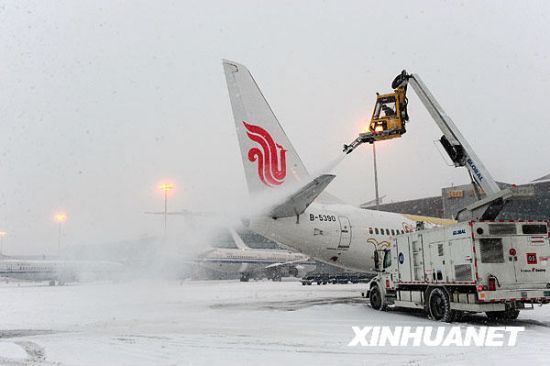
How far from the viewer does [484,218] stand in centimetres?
1405

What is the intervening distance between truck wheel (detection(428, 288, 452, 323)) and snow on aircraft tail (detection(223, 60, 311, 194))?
626 cm

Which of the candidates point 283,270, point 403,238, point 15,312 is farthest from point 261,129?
point 283,270

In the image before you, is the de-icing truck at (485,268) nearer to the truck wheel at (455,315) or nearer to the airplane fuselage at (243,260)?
the truck wheel at (455,315)

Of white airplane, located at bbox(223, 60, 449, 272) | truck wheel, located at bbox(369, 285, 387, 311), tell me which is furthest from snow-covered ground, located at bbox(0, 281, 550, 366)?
white airplane, located at bbox(223, 60, 449, 272)

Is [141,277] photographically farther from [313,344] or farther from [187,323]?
[313,344]

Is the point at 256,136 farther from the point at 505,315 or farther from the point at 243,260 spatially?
the point at 243,260

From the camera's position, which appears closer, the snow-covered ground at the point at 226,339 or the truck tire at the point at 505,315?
the snow-covered ground at the point at 226,339

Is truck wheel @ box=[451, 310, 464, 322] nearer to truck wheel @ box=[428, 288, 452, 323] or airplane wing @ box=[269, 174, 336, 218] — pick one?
truck wheel @ box=[428, 288, 452, 323]

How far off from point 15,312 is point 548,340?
59.0ft

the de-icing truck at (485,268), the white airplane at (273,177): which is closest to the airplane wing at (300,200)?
the white airplane at (273,177)

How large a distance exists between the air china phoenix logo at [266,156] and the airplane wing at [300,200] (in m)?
1.00

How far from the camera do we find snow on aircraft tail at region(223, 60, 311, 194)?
16516mm

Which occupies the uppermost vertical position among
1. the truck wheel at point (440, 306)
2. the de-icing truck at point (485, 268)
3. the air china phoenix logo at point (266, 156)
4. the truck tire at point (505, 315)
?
the air china phoenix logo at point (266, 156)

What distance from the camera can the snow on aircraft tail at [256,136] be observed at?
16516 millimetres
